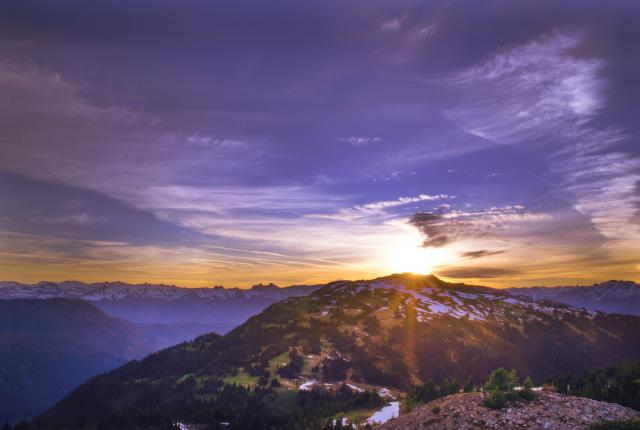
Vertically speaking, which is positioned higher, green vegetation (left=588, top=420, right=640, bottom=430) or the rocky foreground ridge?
green vegetation (left=588, top=420, right=640, bottom=430)

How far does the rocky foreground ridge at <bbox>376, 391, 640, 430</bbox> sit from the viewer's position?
1474 inches

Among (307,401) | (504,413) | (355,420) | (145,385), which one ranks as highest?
(504,413)

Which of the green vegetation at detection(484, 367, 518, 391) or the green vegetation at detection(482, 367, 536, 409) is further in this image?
the green vegetation at detection(484, 367, 518, 391)

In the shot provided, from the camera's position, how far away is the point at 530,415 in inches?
1519

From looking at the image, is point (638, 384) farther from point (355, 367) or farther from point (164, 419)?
point (355, 367)

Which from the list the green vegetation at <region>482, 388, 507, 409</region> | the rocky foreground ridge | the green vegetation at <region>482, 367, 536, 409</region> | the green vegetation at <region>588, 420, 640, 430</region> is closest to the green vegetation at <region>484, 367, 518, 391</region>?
the green vegetation at <region>482, 367, 536, 409</region>

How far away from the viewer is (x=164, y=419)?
126 meters

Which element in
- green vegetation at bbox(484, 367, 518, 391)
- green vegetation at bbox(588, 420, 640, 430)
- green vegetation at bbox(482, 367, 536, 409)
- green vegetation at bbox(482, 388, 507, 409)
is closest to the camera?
green vegetation at bbox(588, 420, 640, 430)

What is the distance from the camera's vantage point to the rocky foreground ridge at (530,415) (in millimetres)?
37438

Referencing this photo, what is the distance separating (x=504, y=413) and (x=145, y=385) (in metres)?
203

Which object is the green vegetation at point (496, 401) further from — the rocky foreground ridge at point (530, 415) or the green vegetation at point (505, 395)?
the rocky foreground ridge at point (530, 415)

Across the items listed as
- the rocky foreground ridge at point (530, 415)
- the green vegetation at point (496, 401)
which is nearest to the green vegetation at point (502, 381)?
the rocky foreground ridge at point (530, 415)

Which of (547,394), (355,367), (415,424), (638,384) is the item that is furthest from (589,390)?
(355,367)

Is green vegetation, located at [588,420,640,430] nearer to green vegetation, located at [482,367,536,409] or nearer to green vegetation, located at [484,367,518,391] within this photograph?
green vegetation, located at [482,367,536,409]
